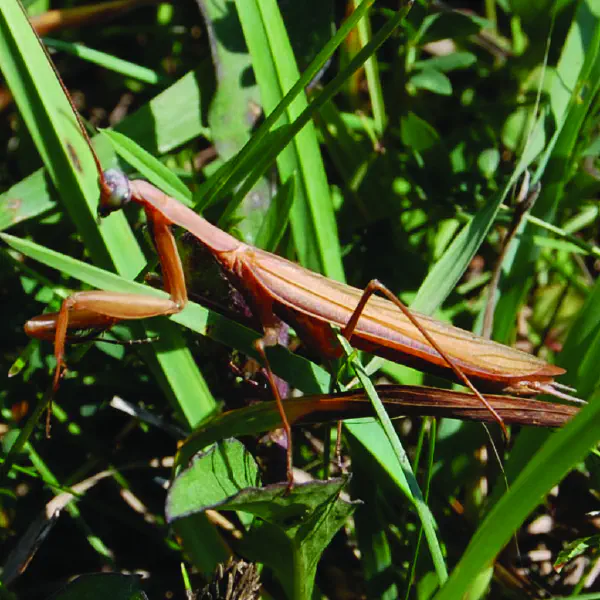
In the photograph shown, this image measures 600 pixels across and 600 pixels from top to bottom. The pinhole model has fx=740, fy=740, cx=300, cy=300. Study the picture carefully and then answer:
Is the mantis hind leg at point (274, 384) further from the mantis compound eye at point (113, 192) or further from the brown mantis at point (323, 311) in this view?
the mantis compound eye at point (113, 192)

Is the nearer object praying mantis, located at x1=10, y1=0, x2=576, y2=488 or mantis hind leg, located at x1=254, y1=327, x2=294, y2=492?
mantis hind leg, located at x1=254, y1=327, x2=294, y2=492

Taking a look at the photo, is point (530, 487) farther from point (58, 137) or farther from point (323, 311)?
point (58, 137)

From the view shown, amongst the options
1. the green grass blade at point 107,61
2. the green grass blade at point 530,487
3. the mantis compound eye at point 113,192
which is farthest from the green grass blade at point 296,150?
the green grass blade at point 530,487

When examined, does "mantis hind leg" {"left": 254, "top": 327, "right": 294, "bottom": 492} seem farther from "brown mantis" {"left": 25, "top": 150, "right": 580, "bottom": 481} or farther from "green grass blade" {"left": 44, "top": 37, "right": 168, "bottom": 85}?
"green grass blade" {"left": 44, "top": 37, "right": 168, "bottom": 85}

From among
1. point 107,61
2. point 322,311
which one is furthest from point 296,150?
point 107,61

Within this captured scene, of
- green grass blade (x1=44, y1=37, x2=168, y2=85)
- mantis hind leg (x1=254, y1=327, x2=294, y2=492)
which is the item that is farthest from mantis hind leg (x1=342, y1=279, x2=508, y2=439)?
green grass blade (x1=44, y1=37, x2=168, y2=85)

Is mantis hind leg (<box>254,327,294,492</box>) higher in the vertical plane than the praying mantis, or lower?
lower

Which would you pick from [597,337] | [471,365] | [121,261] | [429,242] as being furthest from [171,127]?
[597,337]

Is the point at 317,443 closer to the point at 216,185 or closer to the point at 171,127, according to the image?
the point at 216,185
